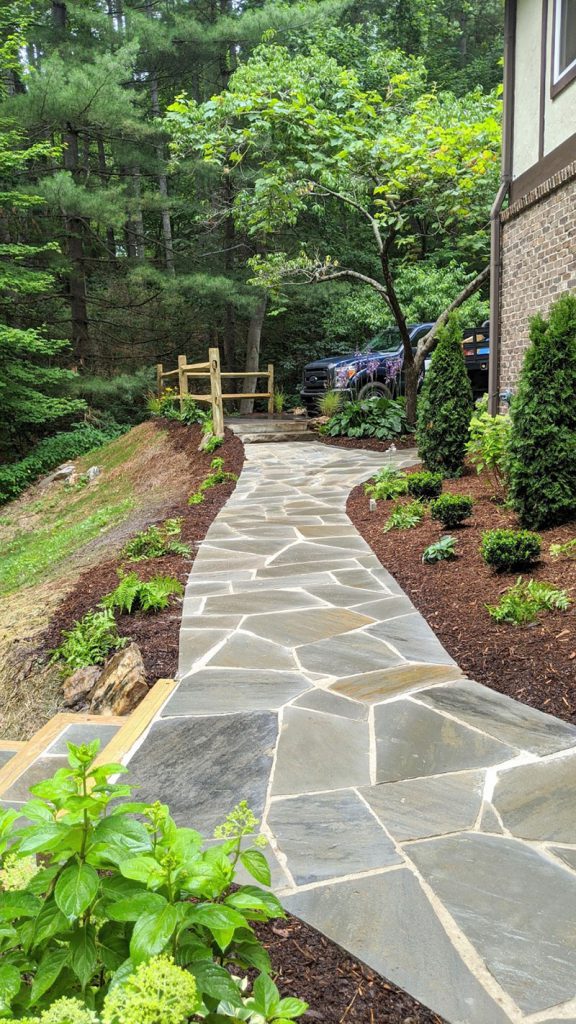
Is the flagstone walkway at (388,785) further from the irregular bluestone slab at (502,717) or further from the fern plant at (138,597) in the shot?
the fern plant at (138,597)

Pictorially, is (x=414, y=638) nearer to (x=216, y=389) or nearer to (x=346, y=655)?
(x=346, y=655)

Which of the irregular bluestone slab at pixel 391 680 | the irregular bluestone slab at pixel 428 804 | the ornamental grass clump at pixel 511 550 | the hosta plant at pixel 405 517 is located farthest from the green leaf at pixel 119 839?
the hosta plant at pixel 405 517

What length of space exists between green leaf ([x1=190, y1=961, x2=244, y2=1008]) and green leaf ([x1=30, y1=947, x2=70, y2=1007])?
0.18 m

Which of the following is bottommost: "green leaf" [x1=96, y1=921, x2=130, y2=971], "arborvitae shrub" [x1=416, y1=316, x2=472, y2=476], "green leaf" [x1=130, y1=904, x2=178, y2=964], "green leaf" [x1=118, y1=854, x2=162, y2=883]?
"green leaf" [x1=96, y1=921, x2=130, y2=971]

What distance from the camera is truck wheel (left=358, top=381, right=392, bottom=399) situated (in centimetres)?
1285

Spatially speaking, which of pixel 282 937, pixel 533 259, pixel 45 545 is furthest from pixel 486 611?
pixel 45 545

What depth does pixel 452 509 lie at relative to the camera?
5.28 meters

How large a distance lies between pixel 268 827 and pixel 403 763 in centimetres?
61

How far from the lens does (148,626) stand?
394cm

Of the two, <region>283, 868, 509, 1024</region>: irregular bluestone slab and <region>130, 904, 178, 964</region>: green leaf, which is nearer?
<region>130, 904, 178, 964</region>: green leaf

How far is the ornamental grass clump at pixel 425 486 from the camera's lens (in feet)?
21.0

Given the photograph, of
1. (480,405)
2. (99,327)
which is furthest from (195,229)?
(480,405)

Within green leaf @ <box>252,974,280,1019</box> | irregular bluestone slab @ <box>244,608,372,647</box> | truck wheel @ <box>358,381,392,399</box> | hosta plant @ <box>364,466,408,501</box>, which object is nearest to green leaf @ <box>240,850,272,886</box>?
green leaf @ <box>252,974,280,1019</box>

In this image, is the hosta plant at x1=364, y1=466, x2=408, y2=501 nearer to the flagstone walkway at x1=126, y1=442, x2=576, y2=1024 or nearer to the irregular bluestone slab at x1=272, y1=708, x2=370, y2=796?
the flagstone walkway at x1=126, y1=442, x2=576, y2=1024
